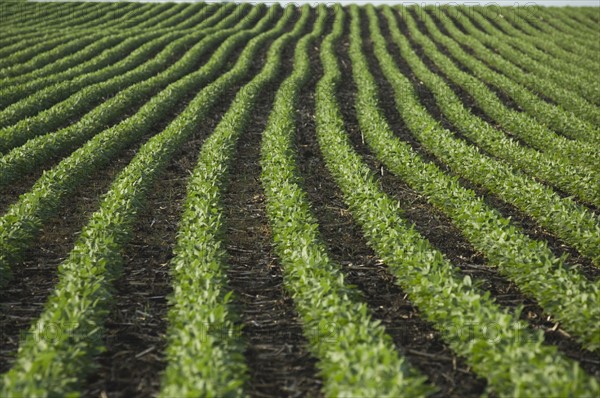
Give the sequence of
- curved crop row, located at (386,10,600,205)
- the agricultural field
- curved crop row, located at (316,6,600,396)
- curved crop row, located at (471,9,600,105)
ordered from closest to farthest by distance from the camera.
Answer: curved crop row, located at (316,6,600,396)
the agricultural field
curved crop row, located at (386,10,600,205)
curved crop row, located at (471,9,600,105)

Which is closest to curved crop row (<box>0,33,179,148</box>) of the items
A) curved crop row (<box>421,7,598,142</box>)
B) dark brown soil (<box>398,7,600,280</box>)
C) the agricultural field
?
the agricultural field

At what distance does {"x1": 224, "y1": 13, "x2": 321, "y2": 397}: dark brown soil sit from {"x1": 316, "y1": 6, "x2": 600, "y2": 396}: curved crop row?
1828 millimetres

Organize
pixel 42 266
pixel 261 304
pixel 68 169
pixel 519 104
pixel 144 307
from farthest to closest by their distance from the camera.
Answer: pixel 519 104 → pixel 68 169 → pixel 42 266 → pixel 261 304 → pixel 144 307

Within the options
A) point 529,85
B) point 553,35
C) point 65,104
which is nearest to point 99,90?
point 65,104

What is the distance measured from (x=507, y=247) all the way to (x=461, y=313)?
2393mm

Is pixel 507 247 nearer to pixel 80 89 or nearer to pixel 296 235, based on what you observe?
pixel 296 235

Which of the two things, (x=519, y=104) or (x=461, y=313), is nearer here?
(x=461, y=313)

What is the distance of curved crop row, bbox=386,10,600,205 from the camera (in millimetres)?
11208

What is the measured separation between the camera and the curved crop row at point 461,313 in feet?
16.0

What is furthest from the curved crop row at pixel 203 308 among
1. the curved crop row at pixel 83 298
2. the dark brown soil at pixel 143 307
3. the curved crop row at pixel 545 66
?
the curved crop row at pixel 545 66

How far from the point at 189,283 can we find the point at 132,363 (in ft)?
4.79

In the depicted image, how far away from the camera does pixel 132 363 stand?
6.02 meters

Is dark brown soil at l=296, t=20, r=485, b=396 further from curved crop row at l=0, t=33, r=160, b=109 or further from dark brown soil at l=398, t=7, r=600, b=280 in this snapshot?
curved crop row at l=0, t=33, r=160, b=109

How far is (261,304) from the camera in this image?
290 inches
